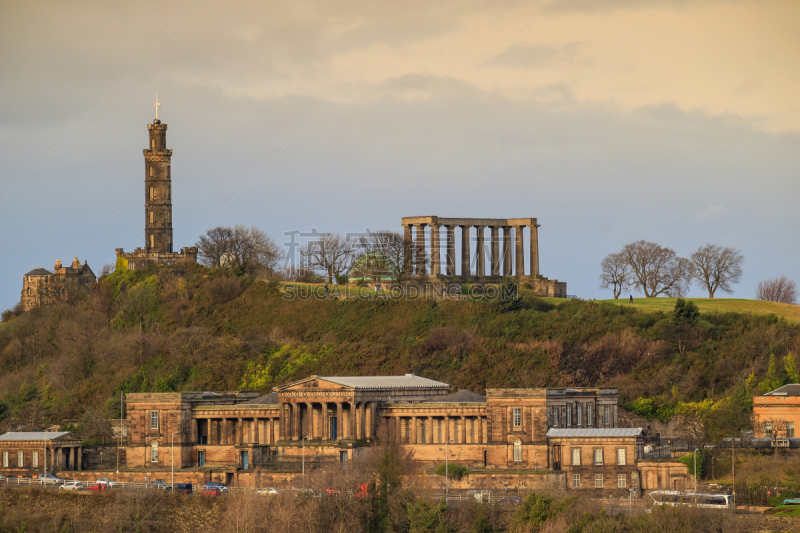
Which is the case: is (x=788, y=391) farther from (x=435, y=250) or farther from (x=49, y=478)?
(x=49, y=478)

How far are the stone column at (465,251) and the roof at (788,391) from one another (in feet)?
154

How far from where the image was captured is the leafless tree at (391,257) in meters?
152

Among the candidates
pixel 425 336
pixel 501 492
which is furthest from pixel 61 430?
pixel 501 492

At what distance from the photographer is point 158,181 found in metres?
162

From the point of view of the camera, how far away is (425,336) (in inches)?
5566

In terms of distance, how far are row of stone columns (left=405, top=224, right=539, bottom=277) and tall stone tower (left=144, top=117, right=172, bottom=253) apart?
29561mm

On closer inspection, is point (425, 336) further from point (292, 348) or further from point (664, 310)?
point (664, 310)

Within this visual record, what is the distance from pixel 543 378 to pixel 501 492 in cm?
2914

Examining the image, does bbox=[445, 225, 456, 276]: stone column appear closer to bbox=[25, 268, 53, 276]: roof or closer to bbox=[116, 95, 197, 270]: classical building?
bbox=[116, 95, 197, 270]: classical building

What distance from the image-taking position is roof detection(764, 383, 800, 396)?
110 m

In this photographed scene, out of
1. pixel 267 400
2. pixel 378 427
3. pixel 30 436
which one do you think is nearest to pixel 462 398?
pixel 378 427

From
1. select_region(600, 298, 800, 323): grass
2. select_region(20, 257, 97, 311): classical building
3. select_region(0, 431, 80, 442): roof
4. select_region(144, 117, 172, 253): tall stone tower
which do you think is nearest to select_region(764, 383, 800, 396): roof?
select_region(600, 298, 800, 323): grass

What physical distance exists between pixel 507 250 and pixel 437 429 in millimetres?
44805

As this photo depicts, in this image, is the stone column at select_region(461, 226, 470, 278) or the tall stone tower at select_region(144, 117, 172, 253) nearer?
the stone column at select_region(461, 226, 470, 278)
